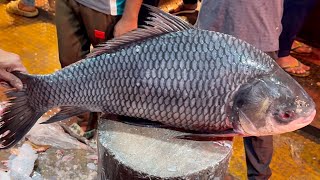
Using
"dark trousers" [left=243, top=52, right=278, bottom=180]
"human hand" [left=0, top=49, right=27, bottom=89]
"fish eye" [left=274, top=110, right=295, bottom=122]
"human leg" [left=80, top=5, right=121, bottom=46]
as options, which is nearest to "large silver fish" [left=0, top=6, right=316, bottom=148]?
"fish eye" [left=274, top=110, right=295, bottom=122]

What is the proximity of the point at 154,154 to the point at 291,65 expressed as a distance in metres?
2.94

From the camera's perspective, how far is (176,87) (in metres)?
1.94

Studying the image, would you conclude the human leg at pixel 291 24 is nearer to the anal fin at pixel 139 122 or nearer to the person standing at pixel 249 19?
the person standing at pixel 249 19

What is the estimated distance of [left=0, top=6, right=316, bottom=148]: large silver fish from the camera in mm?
1907

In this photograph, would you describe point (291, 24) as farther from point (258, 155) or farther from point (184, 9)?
point (258, 155)

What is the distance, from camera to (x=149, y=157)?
2.02 m

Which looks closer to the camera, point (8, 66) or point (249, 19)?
point (249, 19)

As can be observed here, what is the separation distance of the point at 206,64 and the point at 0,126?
915 mm

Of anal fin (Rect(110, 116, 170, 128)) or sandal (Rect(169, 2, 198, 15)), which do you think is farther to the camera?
sandal (Rect(169, 2, 198, 15))

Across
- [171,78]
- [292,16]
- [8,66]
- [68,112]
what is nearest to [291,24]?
[292,16]

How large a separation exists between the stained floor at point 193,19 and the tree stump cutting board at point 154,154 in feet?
3.06

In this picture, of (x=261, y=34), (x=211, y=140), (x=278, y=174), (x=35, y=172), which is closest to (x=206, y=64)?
(x=211, y=140)

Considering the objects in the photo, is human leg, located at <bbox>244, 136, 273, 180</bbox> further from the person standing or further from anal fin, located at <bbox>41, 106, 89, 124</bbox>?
anal fin, located at <bbox>41, 106, 89, 124</bbox>

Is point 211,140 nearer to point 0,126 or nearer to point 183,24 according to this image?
point 183,24
